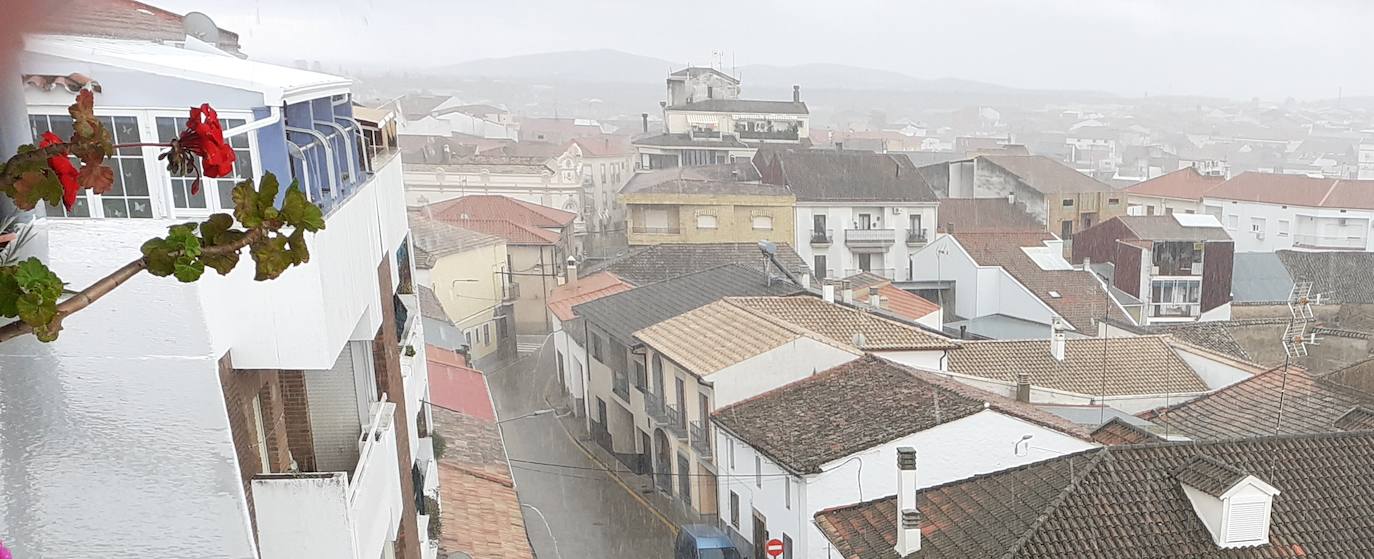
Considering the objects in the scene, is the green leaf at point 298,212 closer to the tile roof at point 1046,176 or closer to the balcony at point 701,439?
the balcony at point 701,439

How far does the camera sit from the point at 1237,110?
14512 centimetres

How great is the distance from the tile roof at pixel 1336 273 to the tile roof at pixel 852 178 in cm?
1179

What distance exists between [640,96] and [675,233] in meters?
75.7

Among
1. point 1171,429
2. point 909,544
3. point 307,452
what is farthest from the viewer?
point 1171,429

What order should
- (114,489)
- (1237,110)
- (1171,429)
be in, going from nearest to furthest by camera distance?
(114,489), (1171,429), (1237,110)

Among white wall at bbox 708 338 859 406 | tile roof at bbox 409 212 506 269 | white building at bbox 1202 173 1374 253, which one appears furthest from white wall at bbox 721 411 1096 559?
white building at bbox 1202 173 1374 253

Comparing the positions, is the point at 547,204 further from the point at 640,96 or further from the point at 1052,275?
the point at 640,96

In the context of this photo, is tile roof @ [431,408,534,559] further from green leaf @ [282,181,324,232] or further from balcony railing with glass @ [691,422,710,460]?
green leaf @ [282,181,324,232]

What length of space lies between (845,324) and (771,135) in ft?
109

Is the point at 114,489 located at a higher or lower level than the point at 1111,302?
higher

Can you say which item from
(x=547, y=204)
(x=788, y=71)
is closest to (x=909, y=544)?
(x=547, y=204)

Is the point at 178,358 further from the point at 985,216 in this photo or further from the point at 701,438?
the point at 985,216

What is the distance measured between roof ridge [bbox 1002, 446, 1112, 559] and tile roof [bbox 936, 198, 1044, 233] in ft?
91.1

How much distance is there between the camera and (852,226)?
1284 inches
